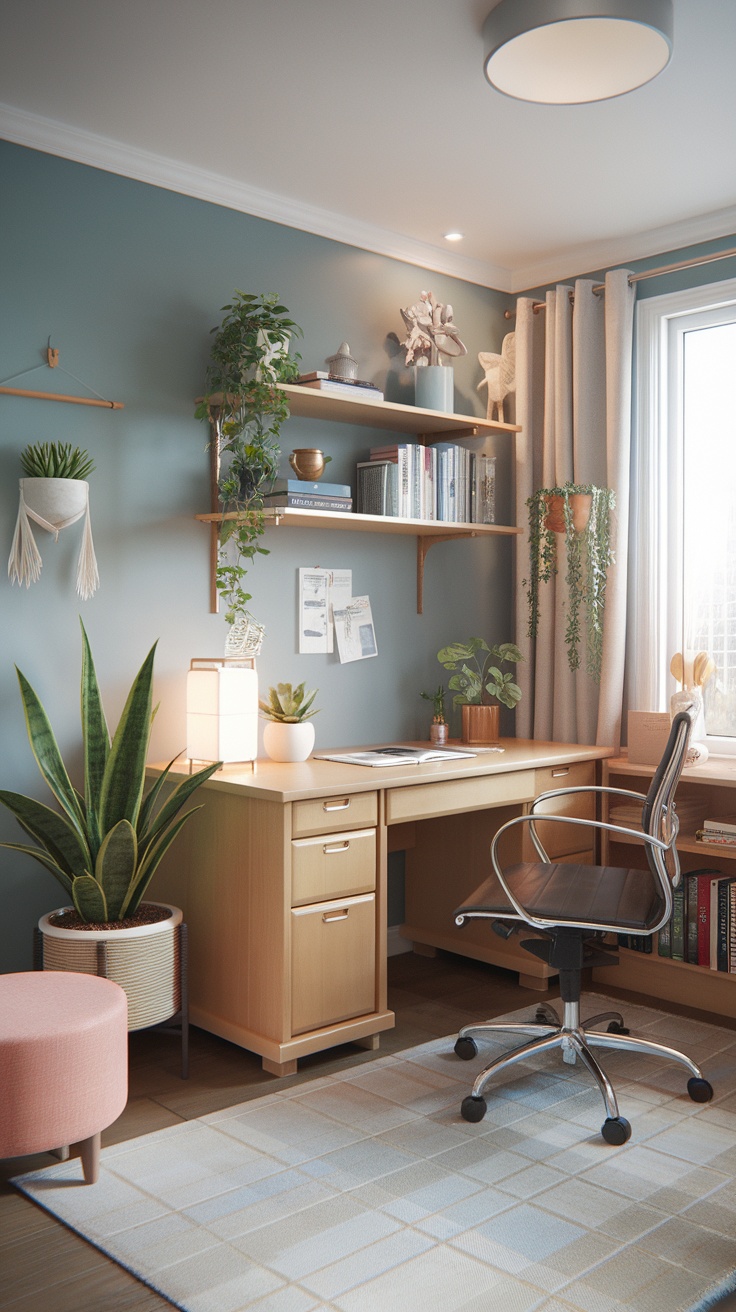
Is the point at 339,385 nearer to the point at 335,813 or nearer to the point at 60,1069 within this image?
the point at 335,813

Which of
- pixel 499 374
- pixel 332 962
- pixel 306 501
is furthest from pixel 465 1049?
pixel 499 374

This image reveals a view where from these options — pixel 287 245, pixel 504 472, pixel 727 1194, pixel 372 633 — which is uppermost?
pixel 287 245

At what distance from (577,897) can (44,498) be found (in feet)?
5.69

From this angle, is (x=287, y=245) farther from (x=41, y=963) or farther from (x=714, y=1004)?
(x=714, y=1004)

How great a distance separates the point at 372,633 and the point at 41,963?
1.66 metres

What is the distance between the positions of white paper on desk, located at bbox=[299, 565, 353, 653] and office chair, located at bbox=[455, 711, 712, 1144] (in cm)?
114

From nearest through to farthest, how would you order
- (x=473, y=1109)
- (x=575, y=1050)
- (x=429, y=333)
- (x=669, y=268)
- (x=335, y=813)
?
(x=473, y=1109) < (x=575, y=1050) < (x=335, y=813) < (x=669, y=268) < (x=429, y=333)

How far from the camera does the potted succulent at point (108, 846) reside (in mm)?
2646

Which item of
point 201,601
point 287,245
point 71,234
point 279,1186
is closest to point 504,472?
point 287,245

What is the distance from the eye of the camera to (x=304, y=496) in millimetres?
3217

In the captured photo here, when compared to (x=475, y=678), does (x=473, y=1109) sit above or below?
below

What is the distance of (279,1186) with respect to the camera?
7.27ft

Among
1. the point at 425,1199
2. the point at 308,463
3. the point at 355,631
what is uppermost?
the point at 308,463

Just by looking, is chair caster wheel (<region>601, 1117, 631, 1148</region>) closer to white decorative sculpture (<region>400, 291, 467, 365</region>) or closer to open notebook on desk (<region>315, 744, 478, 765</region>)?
open notebook on desk (<region>315, 744, 478, 765</region>)
